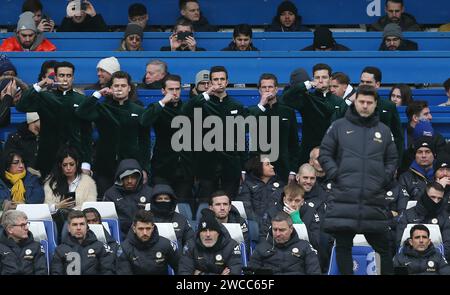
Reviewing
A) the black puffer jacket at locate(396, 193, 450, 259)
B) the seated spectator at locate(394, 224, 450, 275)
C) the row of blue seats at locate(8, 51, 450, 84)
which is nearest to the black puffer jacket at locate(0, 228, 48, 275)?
the seated spectator at locate(394, 224, 450, 275)

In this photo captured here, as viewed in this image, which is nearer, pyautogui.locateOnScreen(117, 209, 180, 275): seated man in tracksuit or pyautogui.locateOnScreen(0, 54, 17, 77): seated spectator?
pyautogui.locateOnScreen(117, 209, 180, 275): seated man in tracksuit

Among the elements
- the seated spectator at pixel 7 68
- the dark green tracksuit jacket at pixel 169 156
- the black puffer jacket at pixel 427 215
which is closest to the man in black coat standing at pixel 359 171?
the black puffer jacket at pixel 427 215

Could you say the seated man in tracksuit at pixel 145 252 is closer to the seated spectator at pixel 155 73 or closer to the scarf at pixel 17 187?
the scarf at pixel 17 187

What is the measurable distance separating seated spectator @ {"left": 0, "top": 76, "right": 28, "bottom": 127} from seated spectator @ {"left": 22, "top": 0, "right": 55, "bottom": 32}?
2.49 metres

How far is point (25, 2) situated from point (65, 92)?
12.5 feet

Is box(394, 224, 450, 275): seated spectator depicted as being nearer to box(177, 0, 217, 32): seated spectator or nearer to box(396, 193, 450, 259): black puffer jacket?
box(396, 193, 450, 259): black puffer jacket

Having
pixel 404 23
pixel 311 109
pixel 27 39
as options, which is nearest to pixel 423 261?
pixel 311 109

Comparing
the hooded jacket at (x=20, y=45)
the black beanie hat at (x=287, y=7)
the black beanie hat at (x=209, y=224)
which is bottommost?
the black beanie hat at (x=209, y=224)

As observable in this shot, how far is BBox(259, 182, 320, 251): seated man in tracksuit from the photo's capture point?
17.5 m

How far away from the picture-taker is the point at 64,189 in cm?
1828

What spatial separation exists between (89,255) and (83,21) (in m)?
6.13

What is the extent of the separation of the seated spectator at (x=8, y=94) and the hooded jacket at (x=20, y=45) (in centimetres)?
196

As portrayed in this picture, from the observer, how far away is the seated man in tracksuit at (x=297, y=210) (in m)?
17.5
